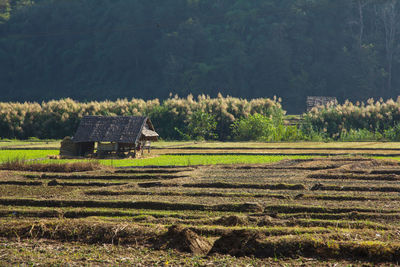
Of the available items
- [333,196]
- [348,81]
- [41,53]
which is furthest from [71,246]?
[41,53]

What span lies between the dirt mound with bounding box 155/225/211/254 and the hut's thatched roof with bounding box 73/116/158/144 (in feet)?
46.2

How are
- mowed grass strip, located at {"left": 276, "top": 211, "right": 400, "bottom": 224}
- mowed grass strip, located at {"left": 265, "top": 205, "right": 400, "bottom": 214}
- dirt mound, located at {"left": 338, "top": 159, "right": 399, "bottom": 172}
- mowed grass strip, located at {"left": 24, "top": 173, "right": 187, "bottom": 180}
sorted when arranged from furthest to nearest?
dirt mound, located at {"left": 338, "top": 159, "right": 399, "bottom": 172}, mowed grass strip, located at {"left": 24, "top": 173, "right": 187, "bottom": 180}, mowed grass strip, located at {"left": 265, "top": 205, "right": 400, "bottom": 214}, mowed grass strip, located at {"left": 276, "top": 211, "right": 400, "bottom": 224}

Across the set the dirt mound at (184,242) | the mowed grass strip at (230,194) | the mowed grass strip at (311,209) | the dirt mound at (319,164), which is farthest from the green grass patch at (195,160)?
the dirt mound at (184,242)

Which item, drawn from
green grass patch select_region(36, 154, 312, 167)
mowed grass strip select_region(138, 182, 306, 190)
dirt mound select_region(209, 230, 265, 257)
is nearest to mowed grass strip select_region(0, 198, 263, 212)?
dirt mound select_region(209, 230, 265, 257)

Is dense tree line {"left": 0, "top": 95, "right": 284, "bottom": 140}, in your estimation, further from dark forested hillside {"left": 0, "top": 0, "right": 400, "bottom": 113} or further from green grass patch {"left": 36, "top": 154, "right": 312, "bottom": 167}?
dark forested hillside {"left": 0, "top": 0, "right": 400, "bottom": 113}

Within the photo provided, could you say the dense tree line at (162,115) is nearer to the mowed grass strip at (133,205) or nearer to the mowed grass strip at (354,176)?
the mowed grass strip at (354,176)

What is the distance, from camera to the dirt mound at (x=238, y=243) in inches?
306

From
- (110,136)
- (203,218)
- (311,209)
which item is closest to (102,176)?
(110,136)

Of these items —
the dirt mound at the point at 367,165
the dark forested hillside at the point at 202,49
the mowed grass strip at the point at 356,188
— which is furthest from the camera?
A: the dark forested hillside at the point at 202,49

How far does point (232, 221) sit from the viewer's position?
930 centimetres

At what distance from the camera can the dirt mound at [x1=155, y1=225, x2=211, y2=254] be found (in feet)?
26.0

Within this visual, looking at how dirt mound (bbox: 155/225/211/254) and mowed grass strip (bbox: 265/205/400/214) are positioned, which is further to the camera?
mowed grass strip (bbox: 265/205/400/214)

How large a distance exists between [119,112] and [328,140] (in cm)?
1365

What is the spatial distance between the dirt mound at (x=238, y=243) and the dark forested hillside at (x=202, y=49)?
1934 inches
